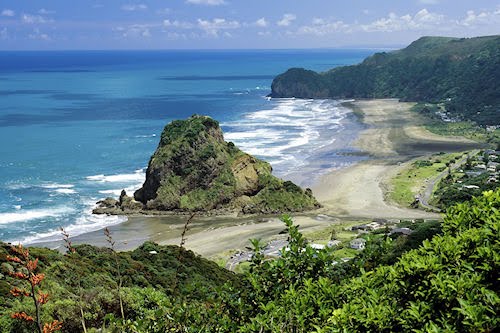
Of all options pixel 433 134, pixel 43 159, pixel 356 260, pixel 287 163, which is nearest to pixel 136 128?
pixel 43 159

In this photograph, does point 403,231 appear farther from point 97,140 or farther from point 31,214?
point 97,140

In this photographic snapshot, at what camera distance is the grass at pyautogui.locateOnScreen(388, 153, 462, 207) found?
6900 cm

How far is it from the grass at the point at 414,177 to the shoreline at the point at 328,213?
1743 millimetres

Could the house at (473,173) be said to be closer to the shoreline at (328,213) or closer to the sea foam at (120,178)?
the shoreline at (328,213)

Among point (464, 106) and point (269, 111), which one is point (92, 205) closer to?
point (269, 111)

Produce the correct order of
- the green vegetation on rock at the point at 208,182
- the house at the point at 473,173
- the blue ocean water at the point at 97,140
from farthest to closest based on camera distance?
the house at the point at 473,173
the green vegetation on rock at the point at 208,182
the blue ocean water at the point at 97,140

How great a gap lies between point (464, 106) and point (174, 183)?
107 meters

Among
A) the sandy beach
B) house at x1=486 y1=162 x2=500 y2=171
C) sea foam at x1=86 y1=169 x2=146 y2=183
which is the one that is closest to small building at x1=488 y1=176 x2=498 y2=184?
house at x1=486 y1=162 x2=500 y2=171

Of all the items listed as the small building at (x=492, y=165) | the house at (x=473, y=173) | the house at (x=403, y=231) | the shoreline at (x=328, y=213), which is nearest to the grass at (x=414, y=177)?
the shoreline at (x=328, y=213)

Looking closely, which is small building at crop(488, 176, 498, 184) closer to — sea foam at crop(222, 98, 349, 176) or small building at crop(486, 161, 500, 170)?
small building at crop(486, 161, 500, 170)

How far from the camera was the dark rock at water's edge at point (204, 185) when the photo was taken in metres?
65.6

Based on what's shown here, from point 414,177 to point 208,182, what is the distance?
32276 mm

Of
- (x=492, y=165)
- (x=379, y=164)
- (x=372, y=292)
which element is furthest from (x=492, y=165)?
(x=372, y=292)

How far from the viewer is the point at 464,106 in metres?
146
